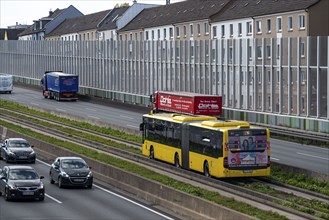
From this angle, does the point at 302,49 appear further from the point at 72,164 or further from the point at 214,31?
the point at 214,31

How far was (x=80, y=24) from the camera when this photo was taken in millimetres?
170875

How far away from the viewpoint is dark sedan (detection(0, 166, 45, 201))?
38312 mm

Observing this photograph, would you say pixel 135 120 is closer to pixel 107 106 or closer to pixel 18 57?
pixel 107 106

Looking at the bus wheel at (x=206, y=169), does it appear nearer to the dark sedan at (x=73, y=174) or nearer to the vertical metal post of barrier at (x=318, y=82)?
the dark sedan at (x=73, y=174)

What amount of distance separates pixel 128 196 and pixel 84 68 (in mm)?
77564

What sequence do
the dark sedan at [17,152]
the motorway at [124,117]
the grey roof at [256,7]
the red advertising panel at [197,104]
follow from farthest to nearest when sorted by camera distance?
the grey roof at [256,7] → the red advertising panel at [197,104] → the dark sedan at [17,152] → the motorway at [124,117]

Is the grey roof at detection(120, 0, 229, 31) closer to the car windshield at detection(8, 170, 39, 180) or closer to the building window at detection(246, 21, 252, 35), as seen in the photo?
the building window at detection(246, 21, 252, 35)

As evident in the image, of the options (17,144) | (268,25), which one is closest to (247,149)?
(17,144)

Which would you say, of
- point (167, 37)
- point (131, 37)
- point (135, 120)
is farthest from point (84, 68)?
point (135, 120)

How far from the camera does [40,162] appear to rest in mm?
55219


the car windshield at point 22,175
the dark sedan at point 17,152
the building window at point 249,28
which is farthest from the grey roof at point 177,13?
the car windshield at point 22,175

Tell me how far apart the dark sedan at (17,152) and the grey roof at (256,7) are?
143ft

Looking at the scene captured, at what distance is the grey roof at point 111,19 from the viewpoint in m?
152

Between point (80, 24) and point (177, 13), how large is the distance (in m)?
47.9
